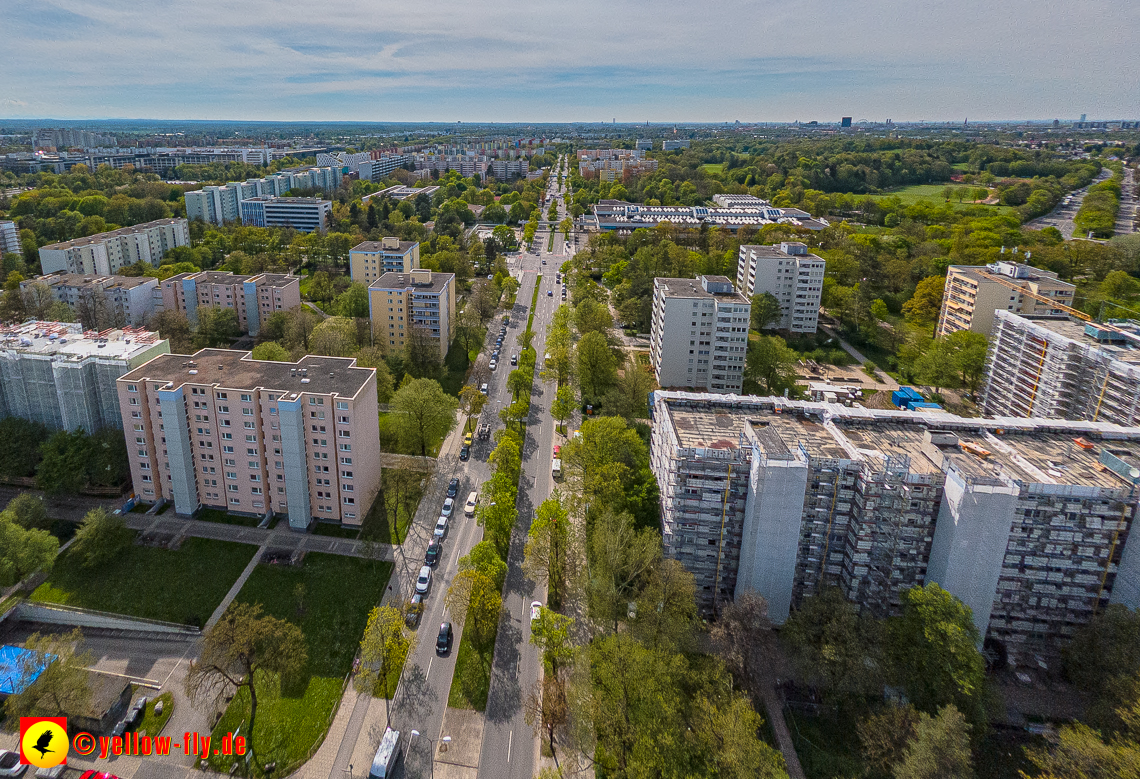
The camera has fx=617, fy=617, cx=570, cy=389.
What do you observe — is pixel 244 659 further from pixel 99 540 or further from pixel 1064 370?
pixel 1064 370

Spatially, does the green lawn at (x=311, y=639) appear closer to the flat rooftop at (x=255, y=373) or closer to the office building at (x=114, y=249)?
the flat rooftop at (x=255, y=373)

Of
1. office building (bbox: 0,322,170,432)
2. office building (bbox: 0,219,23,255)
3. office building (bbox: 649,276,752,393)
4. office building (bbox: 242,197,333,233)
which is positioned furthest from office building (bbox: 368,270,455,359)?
office building (bbox: 0,219,23,255)

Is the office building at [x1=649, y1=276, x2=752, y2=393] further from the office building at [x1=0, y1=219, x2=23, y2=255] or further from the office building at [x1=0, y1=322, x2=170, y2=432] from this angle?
the office building at [x1=0, y1=219, x2=23, y2=255]

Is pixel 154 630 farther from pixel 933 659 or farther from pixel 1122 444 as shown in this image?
pixel 1122 444

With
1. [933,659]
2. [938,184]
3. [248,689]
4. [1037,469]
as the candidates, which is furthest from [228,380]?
[938,184]

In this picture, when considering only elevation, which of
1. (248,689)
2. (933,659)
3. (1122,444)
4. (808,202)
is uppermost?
(808,202)

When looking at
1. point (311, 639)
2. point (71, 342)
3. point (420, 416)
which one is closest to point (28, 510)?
point (71, 342)
